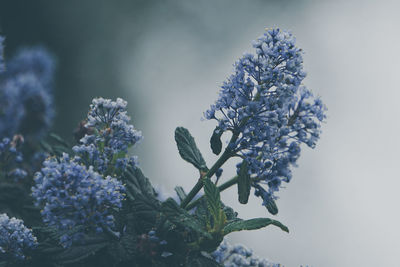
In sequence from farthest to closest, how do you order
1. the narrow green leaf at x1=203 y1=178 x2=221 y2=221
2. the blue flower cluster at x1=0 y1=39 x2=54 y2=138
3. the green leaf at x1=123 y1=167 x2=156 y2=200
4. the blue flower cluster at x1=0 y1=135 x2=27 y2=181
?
1. the blue flower cluster at x1=0 y1=39 x2=54 y2=138
2. the blue flower cluster at x1=0 y1=135 x2=27 y2=181
3. the green leaf at x1=123 y1=167 x2=156 y2=200
4. the narrow green leaf at x1=203 y1=178 x2=221 y2=221

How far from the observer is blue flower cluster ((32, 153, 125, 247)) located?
1.55m

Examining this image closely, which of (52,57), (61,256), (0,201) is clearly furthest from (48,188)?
(52,57)

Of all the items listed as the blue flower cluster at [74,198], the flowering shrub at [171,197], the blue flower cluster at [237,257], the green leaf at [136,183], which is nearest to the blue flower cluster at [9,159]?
the flowering shrub at [171,197]

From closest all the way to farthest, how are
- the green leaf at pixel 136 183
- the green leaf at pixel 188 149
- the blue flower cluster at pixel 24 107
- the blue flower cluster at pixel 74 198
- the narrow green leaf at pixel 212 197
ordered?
the blue flower cluster at pixel 74 198, the narrow green leaf at pixel 212 197, the green leaf at pixel 136 183, the green leaf at pixel 188 149, the blue flower cluster at pixel 24 107

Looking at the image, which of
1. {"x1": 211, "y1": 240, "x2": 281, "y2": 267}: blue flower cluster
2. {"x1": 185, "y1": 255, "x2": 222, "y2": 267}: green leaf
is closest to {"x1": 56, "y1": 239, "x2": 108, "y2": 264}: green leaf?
{"x1": 185, "y1": 255, "x2": 222, "y2": 267}: green leaf

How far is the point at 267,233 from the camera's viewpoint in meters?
6.88

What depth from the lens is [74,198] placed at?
1.54m

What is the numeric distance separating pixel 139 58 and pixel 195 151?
8.01 m

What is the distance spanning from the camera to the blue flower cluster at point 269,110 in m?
1.71

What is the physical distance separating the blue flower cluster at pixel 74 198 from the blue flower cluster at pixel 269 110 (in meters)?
0.49

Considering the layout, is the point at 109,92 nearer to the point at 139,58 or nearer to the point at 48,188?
the point at 139,58

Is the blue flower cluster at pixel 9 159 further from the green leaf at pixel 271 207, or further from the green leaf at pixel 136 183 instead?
the green leaf at pixel 271 207

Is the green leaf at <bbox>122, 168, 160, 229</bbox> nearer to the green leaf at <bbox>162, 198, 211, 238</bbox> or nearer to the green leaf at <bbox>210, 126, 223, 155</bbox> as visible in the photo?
the green leaf at <bbox>162, 198, 211, 238</bbox>

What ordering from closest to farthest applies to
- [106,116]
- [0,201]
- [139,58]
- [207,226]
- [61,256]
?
[61,256], [207,226], [106,116], [0,201], [139,58]
